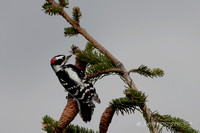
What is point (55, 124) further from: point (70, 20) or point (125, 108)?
point (70, 20)

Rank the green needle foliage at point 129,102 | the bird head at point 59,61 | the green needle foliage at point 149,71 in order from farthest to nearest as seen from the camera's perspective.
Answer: the bird head at point 59,61 → the green needle foliage at point 149,71 → the green needle foliage at point 129,102

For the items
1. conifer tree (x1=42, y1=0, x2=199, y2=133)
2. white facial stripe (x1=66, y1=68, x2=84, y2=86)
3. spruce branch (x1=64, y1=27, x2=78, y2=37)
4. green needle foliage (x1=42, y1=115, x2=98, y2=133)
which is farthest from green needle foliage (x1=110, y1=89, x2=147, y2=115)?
spruce branch (x1=64, y1=27, x2=78, y2=37)

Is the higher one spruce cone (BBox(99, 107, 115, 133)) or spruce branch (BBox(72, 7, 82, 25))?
spruce branch (BBox(72, 7, 82, 25))

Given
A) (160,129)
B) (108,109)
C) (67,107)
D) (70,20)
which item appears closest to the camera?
(160,129)

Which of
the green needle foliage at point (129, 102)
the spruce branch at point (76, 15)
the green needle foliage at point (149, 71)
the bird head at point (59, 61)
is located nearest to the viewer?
the green needle foliage at point (129, 102)

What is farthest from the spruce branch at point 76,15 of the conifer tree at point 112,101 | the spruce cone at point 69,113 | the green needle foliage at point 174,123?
the green needle foliage at point 174,123

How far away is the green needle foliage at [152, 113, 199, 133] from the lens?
10.3ft

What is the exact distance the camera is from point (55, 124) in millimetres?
3279

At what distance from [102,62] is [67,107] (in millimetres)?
752

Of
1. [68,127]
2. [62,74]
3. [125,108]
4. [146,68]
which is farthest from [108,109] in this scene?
[62,74]

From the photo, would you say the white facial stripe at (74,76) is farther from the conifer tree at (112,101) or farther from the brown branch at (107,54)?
the brown branch at (107,54)

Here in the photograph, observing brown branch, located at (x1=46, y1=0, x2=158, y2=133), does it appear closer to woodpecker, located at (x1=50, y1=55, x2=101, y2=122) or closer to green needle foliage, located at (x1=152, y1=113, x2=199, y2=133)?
green needle foliage, located at (x1=152, y1=113, x2=199, y2=133)

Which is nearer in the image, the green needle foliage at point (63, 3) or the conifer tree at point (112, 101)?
the conifer tree at point (112, 101)

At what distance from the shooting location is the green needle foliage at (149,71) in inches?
144
